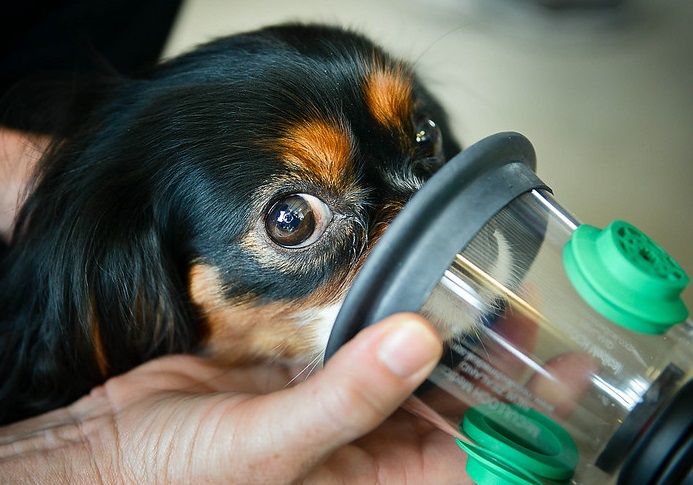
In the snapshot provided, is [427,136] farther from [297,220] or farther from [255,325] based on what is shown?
[255,325]

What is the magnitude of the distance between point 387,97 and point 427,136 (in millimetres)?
152

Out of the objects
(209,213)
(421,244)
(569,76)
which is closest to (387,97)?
(209,213)

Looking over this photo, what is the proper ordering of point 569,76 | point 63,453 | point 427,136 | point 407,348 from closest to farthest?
point 407,348, point 63,453, point 427,136, point 569,76

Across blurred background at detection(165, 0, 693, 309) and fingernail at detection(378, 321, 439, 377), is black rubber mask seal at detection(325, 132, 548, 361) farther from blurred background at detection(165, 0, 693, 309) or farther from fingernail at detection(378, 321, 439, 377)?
blurred background at detection(165, 0, 693, 309)

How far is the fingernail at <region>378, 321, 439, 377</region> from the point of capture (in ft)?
2.25

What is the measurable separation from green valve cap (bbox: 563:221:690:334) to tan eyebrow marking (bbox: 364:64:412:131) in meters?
0.50

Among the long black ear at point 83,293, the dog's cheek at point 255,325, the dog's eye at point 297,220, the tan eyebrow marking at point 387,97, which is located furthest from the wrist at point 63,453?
the tan eyebrow marking at point 387,97

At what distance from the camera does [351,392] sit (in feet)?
2.35

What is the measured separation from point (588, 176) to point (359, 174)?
4.02 ft

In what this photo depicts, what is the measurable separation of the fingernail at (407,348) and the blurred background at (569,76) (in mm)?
1152

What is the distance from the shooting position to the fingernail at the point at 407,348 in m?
0.69

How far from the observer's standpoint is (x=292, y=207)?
41.9 inches

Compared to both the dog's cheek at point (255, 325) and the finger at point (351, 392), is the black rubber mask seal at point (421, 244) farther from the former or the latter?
the dog's cheek at point (255, 325)

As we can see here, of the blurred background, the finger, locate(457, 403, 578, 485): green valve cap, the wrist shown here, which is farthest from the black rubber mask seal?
the blurred background
